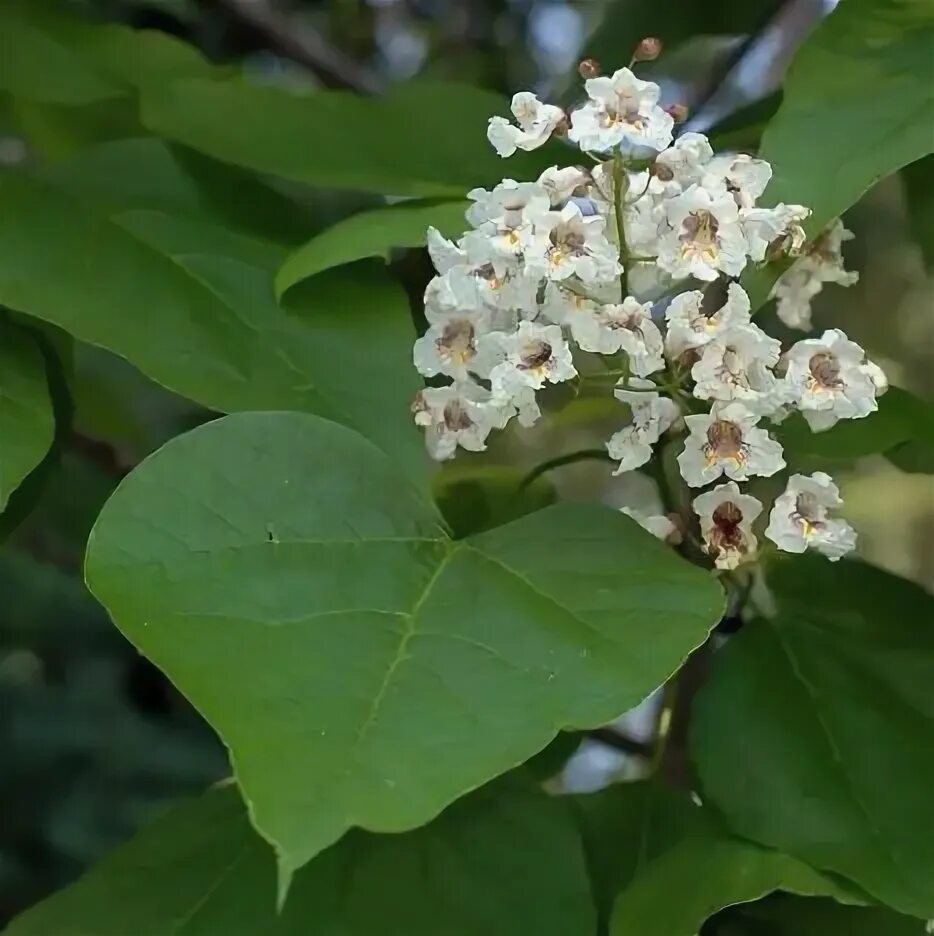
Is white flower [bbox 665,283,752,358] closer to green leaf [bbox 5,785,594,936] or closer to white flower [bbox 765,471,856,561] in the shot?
white flower [bbox 765,471,856,561]

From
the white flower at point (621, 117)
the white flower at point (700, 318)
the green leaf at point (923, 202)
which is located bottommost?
the green leaf at point (923, 202)

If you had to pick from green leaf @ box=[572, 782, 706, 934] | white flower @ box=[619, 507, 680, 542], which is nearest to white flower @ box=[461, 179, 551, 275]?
white flower @ box=[619, 507, 680, 542]

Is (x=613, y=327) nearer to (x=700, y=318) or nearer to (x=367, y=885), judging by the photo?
(x=700, y=318)

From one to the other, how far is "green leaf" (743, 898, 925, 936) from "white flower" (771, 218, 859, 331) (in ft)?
0.69

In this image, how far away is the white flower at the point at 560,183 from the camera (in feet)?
1.13

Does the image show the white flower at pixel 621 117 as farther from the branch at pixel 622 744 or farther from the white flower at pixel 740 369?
the branch at pixel 622 744

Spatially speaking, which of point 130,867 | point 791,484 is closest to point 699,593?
point 791,484

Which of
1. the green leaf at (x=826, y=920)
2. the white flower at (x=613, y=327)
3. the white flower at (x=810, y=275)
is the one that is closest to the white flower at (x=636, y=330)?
the white flower at (x=613, y=327)

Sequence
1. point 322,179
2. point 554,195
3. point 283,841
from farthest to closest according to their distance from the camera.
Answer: point 322,179
point 554,195
point 283,841

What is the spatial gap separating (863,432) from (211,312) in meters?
0.24

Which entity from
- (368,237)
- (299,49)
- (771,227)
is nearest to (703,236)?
(771,227)

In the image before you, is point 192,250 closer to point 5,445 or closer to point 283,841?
point 5,445

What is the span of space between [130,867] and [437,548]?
0.55ft

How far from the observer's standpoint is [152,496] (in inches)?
13.3
